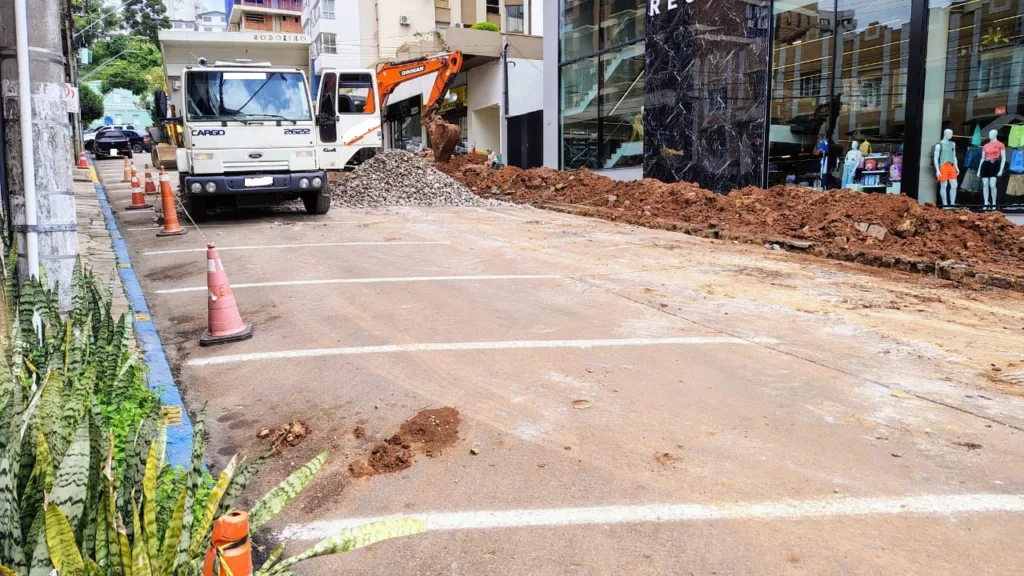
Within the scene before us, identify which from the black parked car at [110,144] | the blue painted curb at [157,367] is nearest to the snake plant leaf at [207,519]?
the blue painted curb at [157,367]

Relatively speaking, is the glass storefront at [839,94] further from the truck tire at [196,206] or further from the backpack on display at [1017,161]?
the truck tire at [196,206]

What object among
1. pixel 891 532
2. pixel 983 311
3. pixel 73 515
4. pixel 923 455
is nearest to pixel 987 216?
pixel 983 311

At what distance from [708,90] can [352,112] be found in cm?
971

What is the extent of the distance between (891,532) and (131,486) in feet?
9.95

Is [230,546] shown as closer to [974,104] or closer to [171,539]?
[171,539]

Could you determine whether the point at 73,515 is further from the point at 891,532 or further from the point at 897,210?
the point at 897,210

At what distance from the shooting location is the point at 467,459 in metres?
4.03

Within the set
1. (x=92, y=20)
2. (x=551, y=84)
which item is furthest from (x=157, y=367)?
(x=92, y=20)

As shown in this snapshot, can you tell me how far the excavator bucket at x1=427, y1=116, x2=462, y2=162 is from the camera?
2652 cm

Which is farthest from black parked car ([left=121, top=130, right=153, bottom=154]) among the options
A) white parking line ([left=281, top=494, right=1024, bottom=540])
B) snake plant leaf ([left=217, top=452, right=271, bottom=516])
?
snake plant leaf ([left=217, top=452, right=271, bottom=516])

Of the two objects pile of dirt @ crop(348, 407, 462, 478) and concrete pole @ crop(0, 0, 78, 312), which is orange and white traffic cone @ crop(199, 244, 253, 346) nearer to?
concrete pole @ crop(0, 0, 78, 312)

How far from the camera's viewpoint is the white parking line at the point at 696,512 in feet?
11.0

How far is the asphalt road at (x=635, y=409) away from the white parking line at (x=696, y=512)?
0.04ft

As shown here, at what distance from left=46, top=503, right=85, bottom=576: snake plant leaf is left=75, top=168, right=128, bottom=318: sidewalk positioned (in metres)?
3.85
